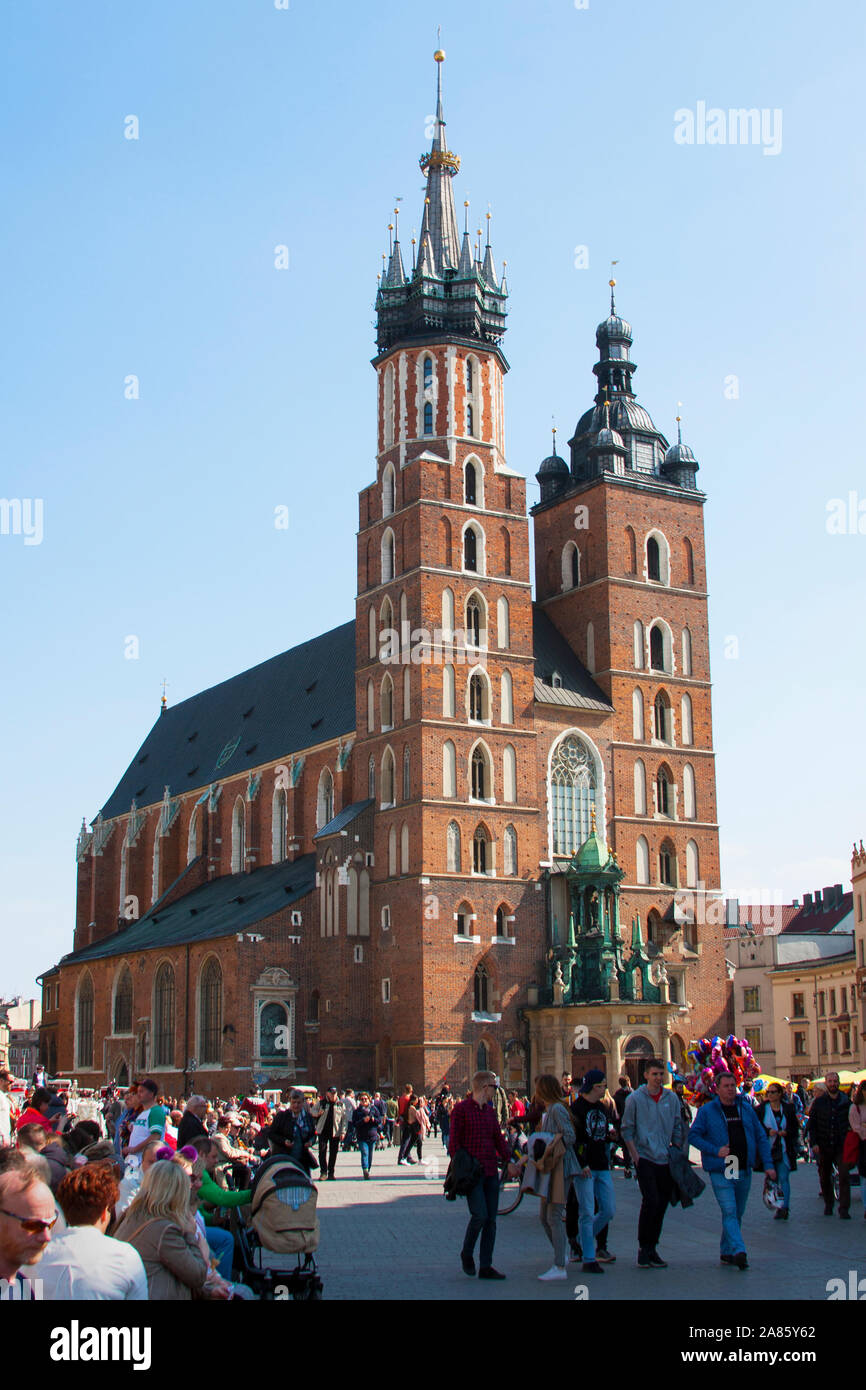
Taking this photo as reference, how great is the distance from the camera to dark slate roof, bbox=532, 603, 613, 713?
48000 millimetres

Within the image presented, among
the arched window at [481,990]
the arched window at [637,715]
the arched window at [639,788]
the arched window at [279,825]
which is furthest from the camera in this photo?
the arched window at [279,825]

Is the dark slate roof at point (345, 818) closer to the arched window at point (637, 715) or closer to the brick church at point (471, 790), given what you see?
the brick church at point (471, 790)

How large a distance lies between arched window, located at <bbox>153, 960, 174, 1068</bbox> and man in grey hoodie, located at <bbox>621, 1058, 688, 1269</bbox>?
A: 131 feet

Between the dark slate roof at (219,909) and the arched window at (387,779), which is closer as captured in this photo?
the arched window at (387,779)

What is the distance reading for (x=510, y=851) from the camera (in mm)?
45469

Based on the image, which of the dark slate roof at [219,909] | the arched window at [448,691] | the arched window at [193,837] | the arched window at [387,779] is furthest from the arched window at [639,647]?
the arched window at [193,837]

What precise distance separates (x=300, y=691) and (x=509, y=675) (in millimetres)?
14240

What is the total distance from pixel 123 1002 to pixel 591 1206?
151ft

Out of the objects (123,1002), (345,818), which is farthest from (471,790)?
(123,1002)

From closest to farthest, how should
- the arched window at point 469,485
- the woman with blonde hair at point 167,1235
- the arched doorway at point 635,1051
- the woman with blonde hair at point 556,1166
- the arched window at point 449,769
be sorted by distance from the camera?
the woman with blonde hair at point 167,1235 → the woman with blonde hair at point 556,1166 → the arched doorway at point 635,1051 → the arched window at point 449,769 → the arched window at point 469,485

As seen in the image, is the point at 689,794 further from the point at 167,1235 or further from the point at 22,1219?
the point at 22,1219

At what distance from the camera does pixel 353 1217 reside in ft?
58.8

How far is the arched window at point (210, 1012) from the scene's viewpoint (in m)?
47.3

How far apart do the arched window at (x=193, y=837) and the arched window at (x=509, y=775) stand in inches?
767
